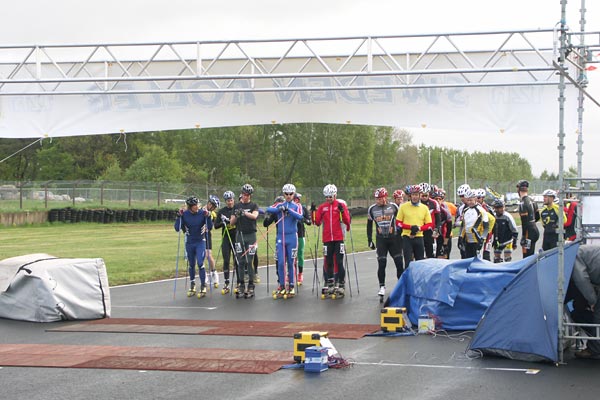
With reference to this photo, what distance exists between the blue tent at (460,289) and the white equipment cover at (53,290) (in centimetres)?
551

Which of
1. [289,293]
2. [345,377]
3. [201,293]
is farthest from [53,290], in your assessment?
[345,377]

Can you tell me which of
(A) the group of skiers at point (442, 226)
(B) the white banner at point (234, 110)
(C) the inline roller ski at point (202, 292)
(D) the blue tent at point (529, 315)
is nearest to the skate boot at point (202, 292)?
(C) the inline roller ski at point (202, 292)

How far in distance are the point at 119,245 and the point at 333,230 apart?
19129 millimetres

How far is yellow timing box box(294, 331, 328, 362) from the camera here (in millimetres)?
9242

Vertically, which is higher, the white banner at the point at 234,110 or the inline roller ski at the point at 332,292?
the white banner at the point at 234,110

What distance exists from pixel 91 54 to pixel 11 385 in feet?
33.3

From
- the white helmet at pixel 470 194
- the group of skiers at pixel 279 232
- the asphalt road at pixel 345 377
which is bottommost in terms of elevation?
the asphalt road at pixel 345 377

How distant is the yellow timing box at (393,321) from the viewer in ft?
37.4

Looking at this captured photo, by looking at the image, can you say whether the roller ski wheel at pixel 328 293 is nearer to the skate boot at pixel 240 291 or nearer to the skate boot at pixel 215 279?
the skate boot at pixel 240 291

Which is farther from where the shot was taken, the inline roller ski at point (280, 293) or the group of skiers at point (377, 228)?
the inline roller ski at point (280, 293)

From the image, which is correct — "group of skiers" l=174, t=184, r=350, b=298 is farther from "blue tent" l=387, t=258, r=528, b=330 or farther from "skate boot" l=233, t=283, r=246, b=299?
"blue tent" l=387, t=258, r=528, b=330

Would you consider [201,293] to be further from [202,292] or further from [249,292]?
[249,292]

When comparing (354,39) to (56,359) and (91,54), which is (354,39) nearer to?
(91,54)

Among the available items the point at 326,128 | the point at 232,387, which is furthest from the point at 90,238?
the point at 326,128
